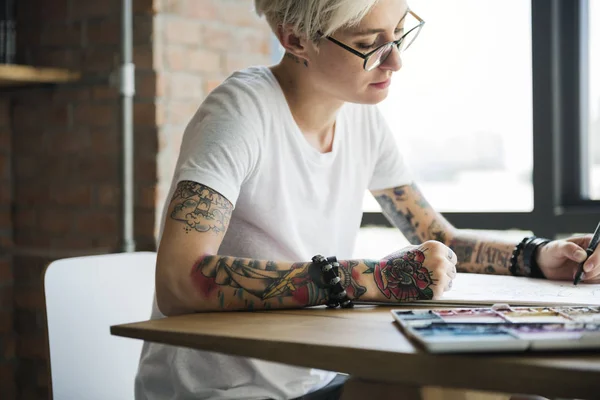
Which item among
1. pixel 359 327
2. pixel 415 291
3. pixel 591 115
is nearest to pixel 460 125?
pixel 591 115

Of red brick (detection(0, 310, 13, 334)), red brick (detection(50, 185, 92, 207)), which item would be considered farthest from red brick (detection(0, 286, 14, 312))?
red brick (detection(50, 185, 92, 207))

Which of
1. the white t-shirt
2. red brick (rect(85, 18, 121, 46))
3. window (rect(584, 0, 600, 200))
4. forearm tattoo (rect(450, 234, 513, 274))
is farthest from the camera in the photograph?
red brick (rect(85, 18, 121, 46))

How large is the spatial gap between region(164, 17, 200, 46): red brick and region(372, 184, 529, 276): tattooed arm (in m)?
1.00

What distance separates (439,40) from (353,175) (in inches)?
47.4

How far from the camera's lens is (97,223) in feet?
8.32

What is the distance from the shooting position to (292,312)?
42.5 inches

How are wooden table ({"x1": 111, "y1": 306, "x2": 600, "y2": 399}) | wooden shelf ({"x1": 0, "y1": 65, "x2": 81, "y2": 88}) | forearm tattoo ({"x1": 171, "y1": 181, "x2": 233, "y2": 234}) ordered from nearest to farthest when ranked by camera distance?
1. wooden table ({"x1": 111, "y1": 306, "x2": 600, "y2": 399})
2. forearm tattoo ({"x1": 171, "y1": 181, "x2": 233, "y2": 234})
3. wooden shelf ({"x1": 0, "y1": 65, "x2": 81, "y2": 88})

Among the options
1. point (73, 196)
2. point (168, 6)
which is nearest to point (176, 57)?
point (168, 6)

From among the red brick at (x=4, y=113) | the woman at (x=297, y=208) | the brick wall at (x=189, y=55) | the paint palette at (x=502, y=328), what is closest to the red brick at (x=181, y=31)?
the brick wall at (x=189, y=55)

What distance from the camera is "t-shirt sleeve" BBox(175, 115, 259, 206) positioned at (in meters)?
1.22

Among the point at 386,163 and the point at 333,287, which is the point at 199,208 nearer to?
the point at 333,287

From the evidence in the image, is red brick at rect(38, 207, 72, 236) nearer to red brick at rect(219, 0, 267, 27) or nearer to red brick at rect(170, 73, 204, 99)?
red brick at rect(170, 73, 204, 99)

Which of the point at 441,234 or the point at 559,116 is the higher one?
the point at 559,116

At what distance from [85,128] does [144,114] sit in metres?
0.27
